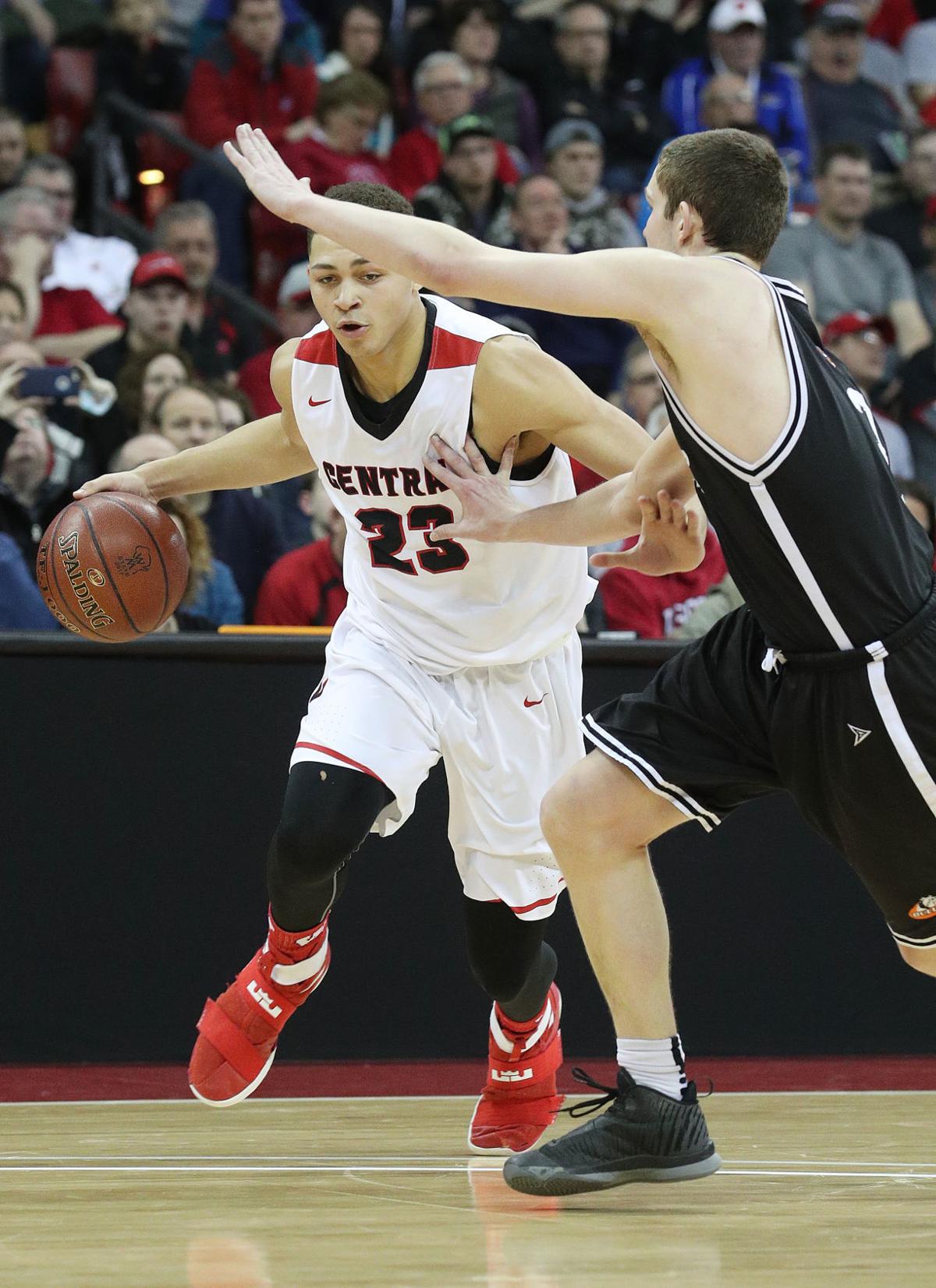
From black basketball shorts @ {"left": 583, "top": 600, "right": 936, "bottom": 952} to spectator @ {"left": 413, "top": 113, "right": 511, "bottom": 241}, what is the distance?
214 inches

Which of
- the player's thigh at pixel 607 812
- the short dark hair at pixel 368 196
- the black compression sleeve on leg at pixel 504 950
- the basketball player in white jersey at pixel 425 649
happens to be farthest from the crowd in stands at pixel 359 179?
the player's thigh at pixel 607 812

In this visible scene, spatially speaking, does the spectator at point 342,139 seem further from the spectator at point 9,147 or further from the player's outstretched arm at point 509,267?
the player's outstretched arm at point 509,267

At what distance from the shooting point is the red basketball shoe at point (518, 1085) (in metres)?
4.05

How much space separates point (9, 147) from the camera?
8117 mm

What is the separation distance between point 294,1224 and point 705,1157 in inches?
30.1

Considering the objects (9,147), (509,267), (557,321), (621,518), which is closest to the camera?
(509,267)

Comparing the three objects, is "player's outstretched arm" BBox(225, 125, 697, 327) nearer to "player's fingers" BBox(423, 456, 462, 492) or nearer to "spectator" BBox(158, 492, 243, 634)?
"player's fingers" BBox(423, 456, 462, 492)

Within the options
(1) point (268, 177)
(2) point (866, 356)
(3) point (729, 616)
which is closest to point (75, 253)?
(2) point (866, 356)

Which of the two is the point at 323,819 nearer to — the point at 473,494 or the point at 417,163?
the point at 473,494

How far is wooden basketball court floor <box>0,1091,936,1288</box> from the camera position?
2.74m

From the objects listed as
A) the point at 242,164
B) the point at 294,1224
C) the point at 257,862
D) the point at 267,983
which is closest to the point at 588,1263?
the point at 294,1224

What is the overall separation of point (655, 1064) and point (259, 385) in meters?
4.97

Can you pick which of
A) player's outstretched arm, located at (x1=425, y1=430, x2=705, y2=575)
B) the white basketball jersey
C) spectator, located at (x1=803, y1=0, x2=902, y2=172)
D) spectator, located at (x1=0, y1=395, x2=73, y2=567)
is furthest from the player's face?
spectator, located at (x1=803, y1=0, x2=902, y2=172)

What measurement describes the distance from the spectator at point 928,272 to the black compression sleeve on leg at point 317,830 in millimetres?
6288
